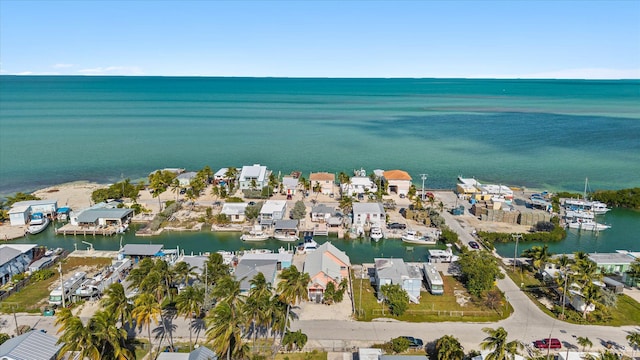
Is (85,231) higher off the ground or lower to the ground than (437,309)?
higher

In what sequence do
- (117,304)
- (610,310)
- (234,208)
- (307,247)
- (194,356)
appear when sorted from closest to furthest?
(194,356)
(117,304)
(610,310)
(307,247)
(234,208)

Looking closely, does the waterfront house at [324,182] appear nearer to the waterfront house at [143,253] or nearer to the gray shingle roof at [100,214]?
the gray shingle roof at [100,214]

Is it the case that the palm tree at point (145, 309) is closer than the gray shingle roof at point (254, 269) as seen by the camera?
Yes

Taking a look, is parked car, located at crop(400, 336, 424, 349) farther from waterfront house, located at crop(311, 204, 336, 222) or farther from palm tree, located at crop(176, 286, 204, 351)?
waterfront house, located at crop(311, 204, 336, 222)

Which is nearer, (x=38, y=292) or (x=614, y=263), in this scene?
(x=38, y=292)

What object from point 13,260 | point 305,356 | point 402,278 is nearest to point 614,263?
point 402,278

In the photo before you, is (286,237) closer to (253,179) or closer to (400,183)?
(253,179)

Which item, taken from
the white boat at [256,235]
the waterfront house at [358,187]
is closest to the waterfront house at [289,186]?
the waterfront house at [358,187]

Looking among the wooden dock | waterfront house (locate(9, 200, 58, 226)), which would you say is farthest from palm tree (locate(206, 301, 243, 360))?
waterfront house (locate(9, 200, 58, 226))
